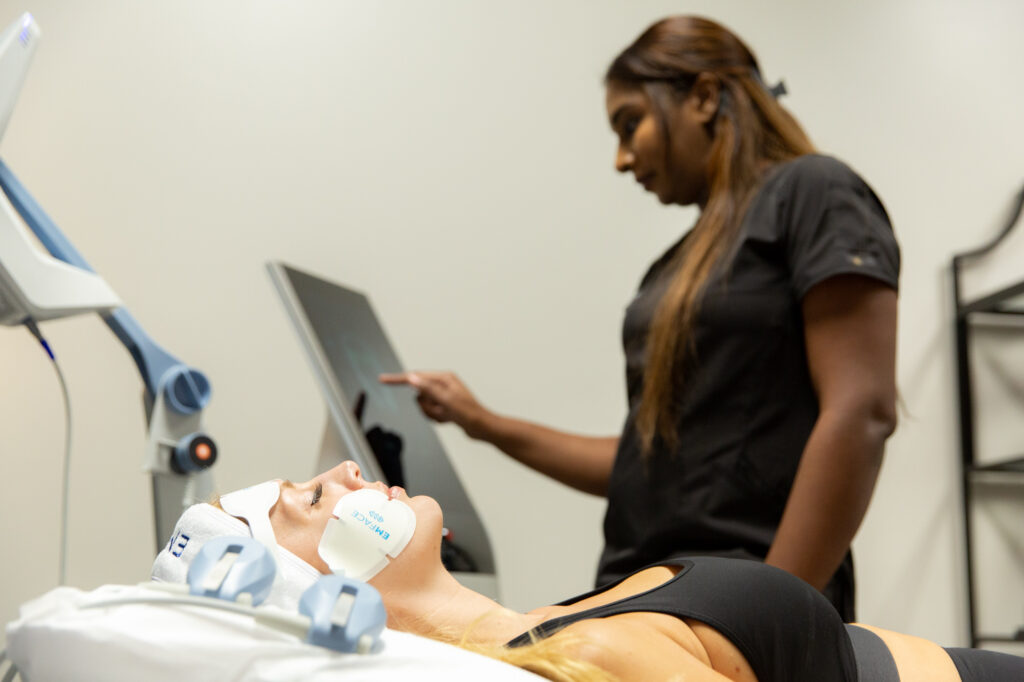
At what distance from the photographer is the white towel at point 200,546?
75 cm

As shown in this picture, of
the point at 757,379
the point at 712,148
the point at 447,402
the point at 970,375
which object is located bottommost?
the point at 970,375

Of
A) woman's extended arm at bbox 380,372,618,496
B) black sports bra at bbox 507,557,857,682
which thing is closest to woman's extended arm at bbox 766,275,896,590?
black sports bra at bbox 507,557,857,682

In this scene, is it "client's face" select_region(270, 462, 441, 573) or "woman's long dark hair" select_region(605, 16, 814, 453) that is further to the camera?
"woman's long dark hair" select_region(605, 16, 814, 453)

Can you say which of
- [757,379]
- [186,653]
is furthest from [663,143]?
[186,653]

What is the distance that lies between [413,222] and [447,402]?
2.46 ft


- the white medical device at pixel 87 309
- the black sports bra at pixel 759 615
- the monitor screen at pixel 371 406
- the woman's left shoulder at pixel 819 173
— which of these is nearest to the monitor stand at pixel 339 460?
the monitor screen at pixel 371 406

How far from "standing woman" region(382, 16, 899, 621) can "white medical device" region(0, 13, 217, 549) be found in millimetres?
620

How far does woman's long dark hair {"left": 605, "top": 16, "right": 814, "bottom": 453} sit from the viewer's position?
1.23m

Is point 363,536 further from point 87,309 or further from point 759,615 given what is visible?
point 87,309

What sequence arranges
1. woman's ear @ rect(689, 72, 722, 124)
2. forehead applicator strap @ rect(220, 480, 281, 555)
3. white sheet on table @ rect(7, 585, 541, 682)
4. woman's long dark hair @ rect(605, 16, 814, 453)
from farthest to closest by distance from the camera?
1. woman's ear @ rect(689, 72, 722, 124)
2. woman's long dark hair @ rect(605, 16, 814, 453)
3. forehead applicator strap @ rect(220, 480, 281, 555)
4. white sheet on table @ rect(7, 585, 541, 682)

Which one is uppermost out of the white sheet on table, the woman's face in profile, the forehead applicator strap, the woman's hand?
the woman's face in profile

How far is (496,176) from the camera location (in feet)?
7.55

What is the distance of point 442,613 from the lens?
2.68 ft

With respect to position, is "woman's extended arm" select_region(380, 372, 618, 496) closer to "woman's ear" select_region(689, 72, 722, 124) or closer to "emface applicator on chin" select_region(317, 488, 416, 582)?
"woman's ear" select_region(689, 72, 722, 124)
